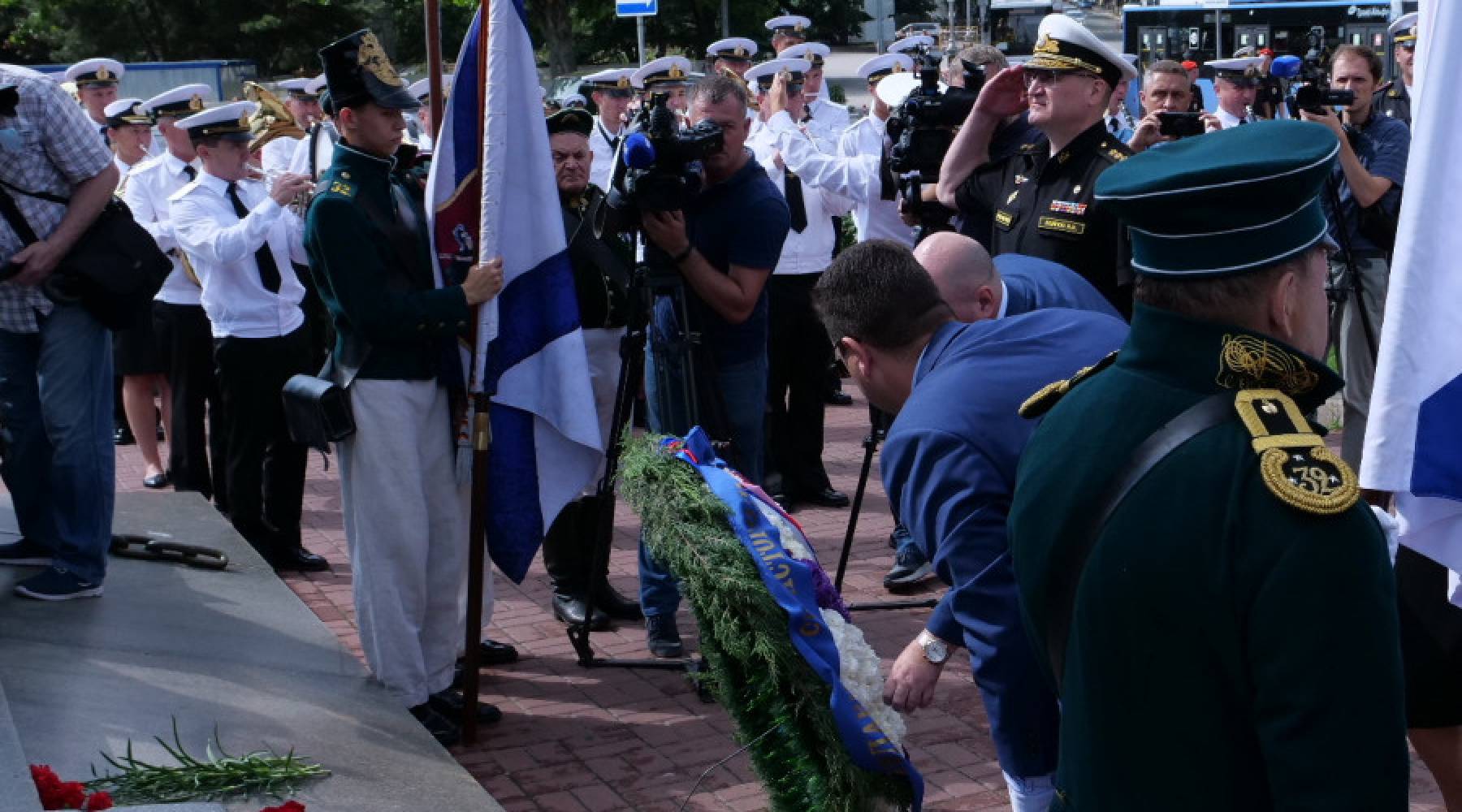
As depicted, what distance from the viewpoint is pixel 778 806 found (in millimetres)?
3352

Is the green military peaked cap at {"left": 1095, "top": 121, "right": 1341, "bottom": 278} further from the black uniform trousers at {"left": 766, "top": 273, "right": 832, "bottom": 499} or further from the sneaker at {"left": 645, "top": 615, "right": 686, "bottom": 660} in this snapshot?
the black uniform trousers at {"left": 766, "top": 273, "right": 832, "bottom": 499}

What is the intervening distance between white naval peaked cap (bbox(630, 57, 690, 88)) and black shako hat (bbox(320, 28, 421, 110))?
9483 millimetres

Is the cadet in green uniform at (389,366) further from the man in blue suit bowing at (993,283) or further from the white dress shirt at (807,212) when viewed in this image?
the white dress shirt at (807,212)

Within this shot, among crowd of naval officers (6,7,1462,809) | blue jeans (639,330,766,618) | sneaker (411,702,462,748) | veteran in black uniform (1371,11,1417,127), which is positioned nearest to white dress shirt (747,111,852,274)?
crowd of naval officers (6,7,1462,809)

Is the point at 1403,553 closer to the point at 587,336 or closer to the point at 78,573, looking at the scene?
the point at 587,336

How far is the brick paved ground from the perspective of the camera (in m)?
4.85

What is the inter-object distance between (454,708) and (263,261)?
2.98 m

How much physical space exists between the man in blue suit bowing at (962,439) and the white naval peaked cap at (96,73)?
425 inches

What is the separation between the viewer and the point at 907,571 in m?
6.94

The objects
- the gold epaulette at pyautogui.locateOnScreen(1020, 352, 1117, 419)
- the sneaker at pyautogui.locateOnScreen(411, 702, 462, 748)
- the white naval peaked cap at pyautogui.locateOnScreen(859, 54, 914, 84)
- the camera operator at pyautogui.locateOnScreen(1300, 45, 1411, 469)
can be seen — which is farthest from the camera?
the white naval peaked cap at pyautogui.locateOnScreen(859, 54, 914, 84)

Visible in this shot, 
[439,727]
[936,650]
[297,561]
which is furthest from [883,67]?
[936,650]

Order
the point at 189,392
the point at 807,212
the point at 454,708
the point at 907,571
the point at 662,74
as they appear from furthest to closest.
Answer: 1. the point at 662,74
2. the point at 807,212
3. the point at 189,392
4. the point at 907,571
5. the point at 454,708

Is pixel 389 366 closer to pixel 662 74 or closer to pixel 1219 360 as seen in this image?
pixel 1219 360

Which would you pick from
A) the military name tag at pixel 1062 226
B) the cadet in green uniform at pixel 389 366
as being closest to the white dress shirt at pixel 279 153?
the cadet in green uniform at pixel 389 366
